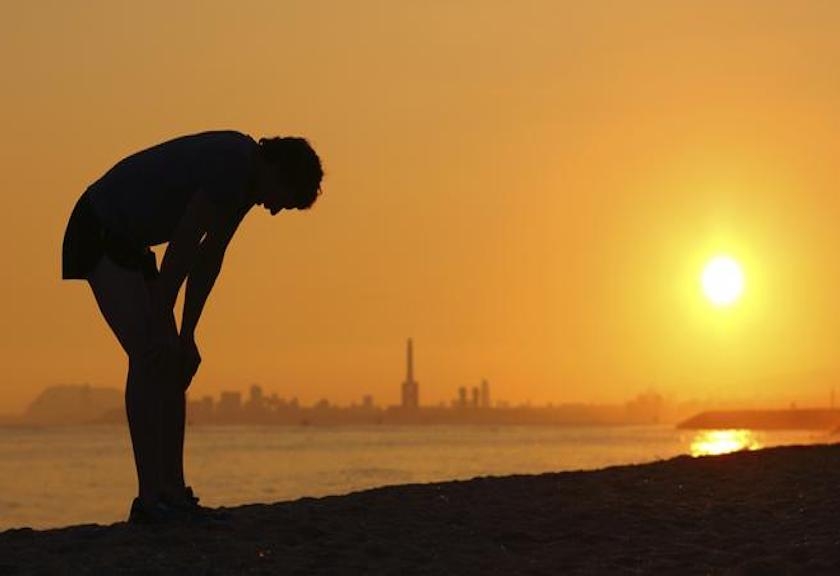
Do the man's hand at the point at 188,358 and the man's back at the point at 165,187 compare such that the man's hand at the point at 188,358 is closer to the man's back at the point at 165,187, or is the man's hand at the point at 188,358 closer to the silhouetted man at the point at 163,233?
the silhouetted man at the point at 163,233

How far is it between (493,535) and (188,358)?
201 centimetres

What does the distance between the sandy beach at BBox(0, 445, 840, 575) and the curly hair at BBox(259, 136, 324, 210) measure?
1860mm

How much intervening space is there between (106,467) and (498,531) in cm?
8226

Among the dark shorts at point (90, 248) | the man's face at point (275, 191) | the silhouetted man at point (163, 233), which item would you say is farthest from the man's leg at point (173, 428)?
the man's face at point (275, 191)

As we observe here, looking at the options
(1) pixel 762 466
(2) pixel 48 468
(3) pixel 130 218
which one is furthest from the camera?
(2) pixel 48 468

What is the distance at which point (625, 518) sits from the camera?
29.7ft

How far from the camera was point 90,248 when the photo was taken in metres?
7.84

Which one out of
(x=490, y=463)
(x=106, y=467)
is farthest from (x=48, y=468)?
(x=490, y=463)

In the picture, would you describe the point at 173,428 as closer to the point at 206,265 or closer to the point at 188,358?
the point at 188,358

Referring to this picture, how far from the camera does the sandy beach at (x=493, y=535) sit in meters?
7.49

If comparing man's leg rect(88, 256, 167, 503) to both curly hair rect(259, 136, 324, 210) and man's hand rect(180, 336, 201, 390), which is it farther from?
curly hair rect(259, 136, 324, 210)

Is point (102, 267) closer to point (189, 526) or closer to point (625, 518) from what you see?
point (189, 526)

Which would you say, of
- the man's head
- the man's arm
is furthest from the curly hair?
the man's arm

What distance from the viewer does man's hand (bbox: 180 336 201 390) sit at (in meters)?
8.02
